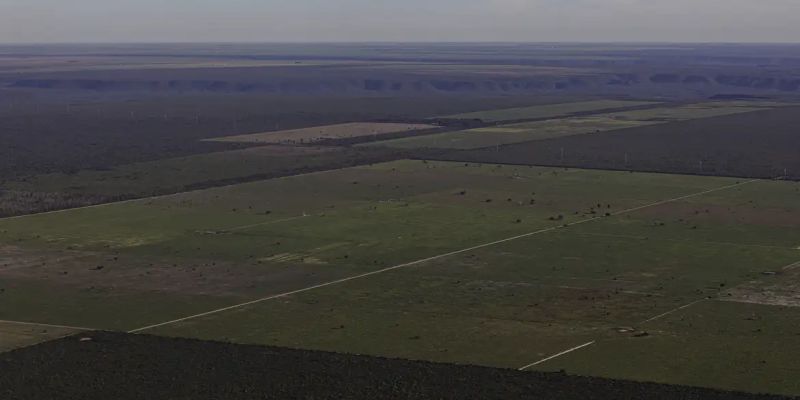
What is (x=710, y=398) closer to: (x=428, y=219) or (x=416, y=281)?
(x=416, y=281)

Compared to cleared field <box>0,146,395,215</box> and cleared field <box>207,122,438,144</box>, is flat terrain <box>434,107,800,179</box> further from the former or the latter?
cleared field <box>207,122,438,144</box>

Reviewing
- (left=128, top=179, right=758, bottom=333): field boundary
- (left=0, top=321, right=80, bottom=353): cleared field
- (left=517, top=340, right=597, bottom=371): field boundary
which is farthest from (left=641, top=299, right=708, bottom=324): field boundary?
(left=0, top=321, right=80, bottom=353): cleared field

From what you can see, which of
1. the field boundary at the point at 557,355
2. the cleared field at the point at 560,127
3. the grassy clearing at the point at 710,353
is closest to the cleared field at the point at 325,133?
the cleared field at the point at 560,127

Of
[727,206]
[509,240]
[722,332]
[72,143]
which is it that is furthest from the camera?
[72,143]

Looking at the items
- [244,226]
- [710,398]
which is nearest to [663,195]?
[244,226]

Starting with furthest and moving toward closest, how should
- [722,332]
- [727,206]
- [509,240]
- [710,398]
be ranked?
[727,206], [509,240], [722,332], [710,398]

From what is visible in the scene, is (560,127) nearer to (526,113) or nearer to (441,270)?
(526,113)

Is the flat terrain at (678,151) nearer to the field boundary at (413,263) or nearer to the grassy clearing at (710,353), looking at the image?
the field boundary at (413,263)
